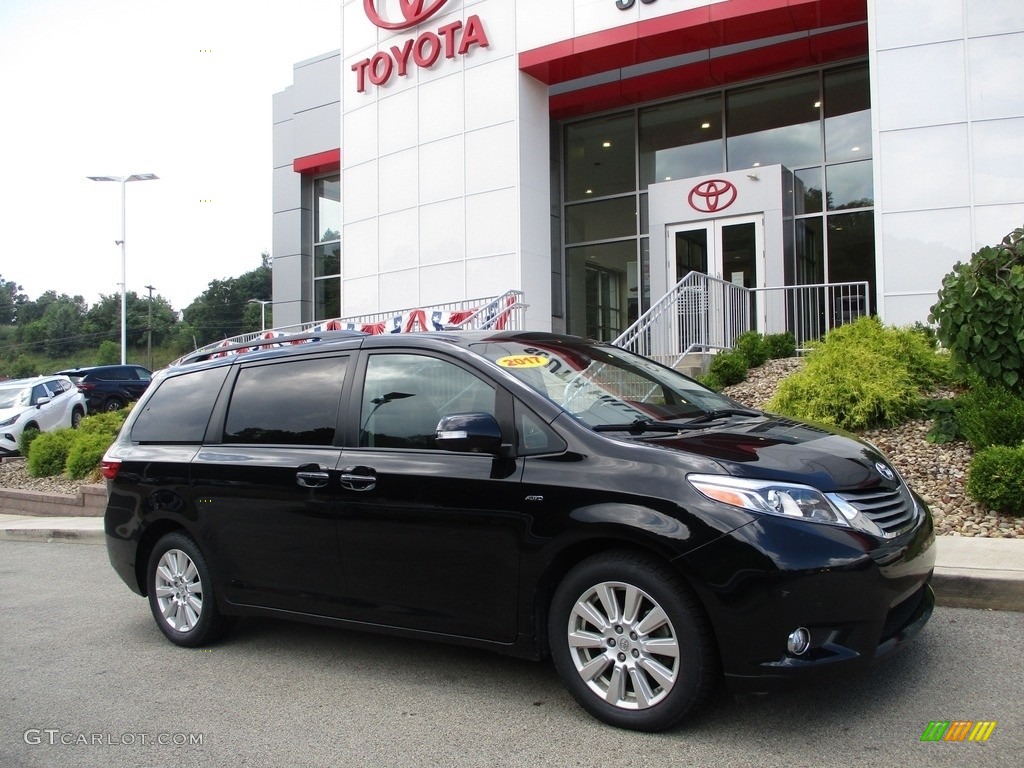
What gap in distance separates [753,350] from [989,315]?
13.6 feet

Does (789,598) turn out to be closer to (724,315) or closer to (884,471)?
(884,471)

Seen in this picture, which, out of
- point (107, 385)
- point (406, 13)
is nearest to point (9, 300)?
point (107, 385)

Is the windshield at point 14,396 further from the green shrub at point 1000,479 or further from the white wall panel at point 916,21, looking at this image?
the green shrub at point 1000,479

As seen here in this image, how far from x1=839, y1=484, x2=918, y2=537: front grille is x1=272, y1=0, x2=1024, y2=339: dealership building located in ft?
34.4

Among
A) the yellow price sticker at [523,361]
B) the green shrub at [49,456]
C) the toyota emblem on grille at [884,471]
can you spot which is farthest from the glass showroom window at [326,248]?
the toyota emblem on grille at [884,471]

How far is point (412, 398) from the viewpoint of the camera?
14.8 ft

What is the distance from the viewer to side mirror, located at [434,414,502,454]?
3.93 meters

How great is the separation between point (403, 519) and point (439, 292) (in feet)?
47.8

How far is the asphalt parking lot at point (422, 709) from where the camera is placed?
350cm

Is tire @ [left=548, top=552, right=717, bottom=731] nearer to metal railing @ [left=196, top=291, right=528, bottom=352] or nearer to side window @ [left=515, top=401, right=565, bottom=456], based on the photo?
side window @ [left=515, top=401, right=565, bottom=456]

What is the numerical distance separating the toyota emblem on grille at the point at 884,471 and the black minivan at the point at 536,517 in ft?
0.05

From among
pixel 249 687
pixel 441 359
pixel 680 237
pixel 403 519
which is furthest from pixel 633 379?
pixel 680 237

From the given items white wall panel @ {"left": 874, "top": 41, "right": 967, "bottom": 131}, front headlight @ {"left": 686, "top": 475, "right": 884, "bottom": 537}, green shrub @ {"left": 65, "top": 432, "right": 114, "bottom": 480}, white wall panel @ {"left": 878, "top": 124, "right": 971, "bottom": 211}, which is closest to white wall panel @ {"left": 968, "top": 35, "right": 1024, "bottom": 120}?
white wall panel @ {"left": 874, "top": 41, "right": 967, "bottom": 131}

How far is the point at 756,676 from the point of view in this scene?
338 centimetres
